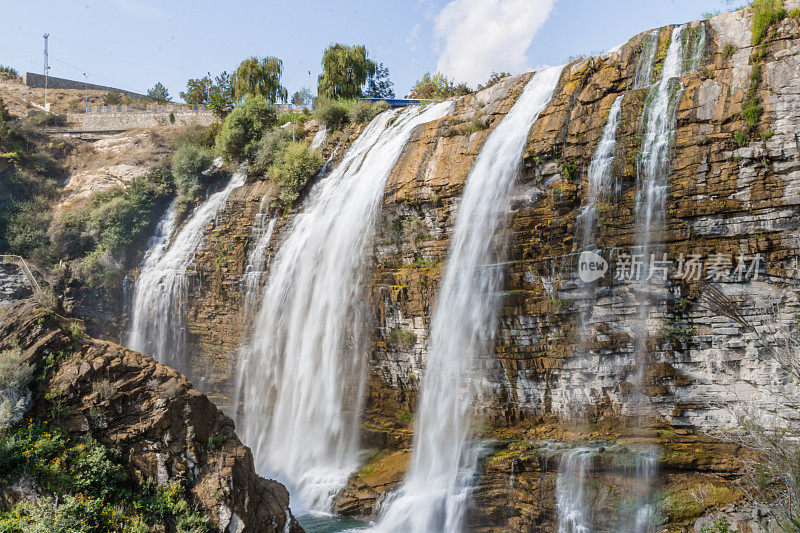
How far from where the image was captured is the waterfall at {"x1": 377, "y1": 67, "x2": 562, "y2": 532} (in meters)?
12.4

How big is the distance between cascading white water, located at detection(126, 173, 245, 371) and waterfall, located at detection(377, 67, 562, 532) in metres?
10.3

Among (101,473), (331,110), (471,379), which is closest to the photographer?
(101,473)

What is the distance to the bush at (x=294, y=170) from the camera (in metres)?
18.5

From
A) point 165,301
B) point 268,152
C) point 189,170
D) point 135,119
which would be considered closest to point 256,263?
point 165,301

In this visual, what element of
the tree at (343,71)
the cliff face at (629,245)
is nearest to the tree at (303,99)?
the tree at (343,71)

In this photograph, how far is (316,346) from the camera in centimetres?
1540

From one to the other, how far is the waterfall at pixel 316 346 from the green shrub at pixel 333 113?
416cm

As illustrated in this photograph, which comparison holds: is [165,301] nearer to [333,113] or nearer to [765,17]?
[333,113]

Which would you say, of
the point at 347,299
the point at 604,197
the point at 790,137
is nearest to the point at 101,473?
the point at 347,299

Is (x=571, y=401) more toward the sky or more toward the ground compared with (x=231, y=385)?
more toward the sky

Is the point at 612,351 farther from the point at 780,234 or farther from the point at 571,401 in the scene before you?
the point at 780,234

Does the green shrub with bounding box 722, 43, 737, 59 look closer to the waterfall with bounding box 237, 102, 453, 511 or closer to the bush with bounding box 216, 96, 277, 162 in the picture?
the waterfall with bounding box 237, 102, 453, 511

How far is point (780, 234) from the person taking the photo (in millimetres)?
9914

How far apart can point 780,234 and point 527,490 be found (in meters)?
7.25
